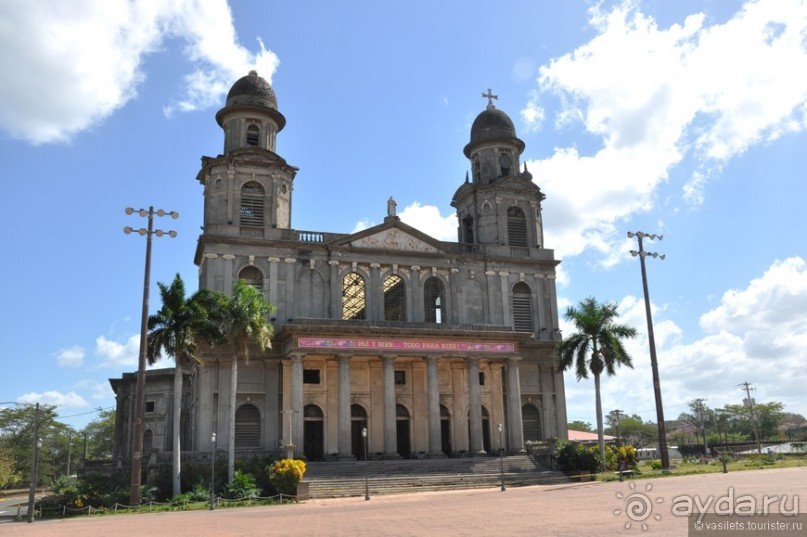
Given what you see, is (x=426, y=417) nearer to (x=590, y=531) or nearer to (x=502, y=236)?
(x=502, y=236)

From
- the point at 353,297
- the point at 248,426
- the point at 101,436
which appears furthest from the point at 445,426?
the point at 101,436

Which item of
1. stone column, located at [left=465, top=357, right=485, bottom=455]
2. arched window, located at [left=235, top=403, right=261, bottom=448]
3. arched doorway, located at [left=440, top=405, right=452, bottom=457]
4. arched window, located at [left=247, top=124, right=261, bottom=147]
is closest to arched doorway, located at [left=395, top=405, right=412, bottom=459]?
arched doorway, located at [left=440, top=405, right=452, bottom=457]

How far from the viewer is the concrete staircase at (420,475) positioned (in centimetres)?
3281

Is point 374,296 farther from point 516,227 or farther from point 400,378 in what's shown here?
point 516,227

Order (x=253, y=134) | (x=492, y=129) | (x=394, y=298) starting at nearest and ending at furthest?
(x=394, y=298)
(x=253, y=134)
(x=492, y=129)

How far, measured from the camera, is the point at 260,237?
4162 centimetres

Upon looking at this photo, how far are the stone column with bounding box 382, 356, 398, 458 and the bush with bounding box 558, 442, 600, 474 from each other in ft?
29.9

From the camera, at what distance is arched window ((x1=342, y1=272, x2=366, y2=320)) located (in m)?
43.5

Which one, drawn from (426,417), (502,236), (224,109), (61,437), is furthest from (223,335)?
(61,437)

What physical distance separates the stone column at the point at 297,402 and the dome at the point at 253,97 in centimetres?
1668

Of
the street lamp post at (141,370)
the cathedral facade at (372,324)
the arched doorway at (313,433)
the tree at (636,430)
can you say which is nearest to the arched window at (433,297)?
the cathedral facade at (372,324)

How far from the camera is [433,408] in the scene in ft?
130

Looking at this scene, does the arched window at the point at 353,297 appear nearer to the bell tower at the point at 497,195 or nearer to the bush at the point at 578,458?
the bell tower at the point at 497,195

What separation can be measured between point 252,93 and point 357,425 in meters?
21.9
